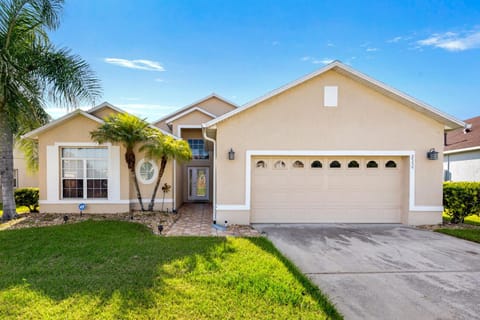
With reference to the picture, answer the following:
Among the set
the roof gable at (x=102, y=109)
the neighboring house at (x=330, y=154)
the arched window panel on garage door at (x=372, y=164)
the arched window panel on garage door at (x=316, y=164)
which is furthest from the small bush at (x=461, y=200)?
the roof gable at (x=102, y=109)

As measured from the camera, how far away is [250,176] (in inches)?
355

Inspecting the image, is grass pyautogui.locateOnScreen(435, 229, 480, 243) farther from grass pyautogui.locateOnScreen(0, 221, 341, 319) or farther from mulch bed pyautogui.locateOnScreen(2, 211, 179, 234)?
mulch bed pyautogui.locateOnScreen(2, 211, 179, 234)

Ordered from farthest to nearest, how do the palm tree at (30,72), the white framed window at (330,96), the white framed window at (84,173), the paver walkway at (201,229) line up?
the white framed window at (84,173)
the white framed window at (330,96)
the palm tree at (30,72)
the paver walkway at (201,229)

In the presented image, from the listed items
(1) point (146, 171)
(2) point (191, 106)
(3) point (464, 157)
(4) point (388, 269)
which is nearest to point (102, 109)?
(1) point (146, 171)

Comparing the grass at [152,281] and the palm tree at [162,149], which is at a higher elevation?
the palm tree at [162,149]

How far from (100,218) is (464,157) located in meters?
21.6

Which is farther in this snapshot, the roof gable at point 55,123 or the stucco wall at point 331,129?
the roof gable at point 55,123

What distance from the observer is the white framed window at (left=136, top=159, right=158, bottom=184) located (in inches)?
439

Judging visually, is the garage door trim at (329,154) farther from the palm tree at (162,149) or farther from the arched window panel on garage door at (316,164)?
the palm tree at (162,149)

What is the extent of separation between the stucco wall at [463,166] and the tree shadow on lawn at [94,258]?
1736cm

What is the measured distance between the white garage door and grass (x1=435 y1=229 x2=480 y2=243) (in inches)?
66.1

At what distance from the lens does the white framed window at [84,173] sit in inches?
423

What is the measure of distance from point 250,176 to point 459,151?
15977 millimetres

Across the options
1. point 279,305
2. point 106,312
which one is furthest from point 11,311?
point 279,305
